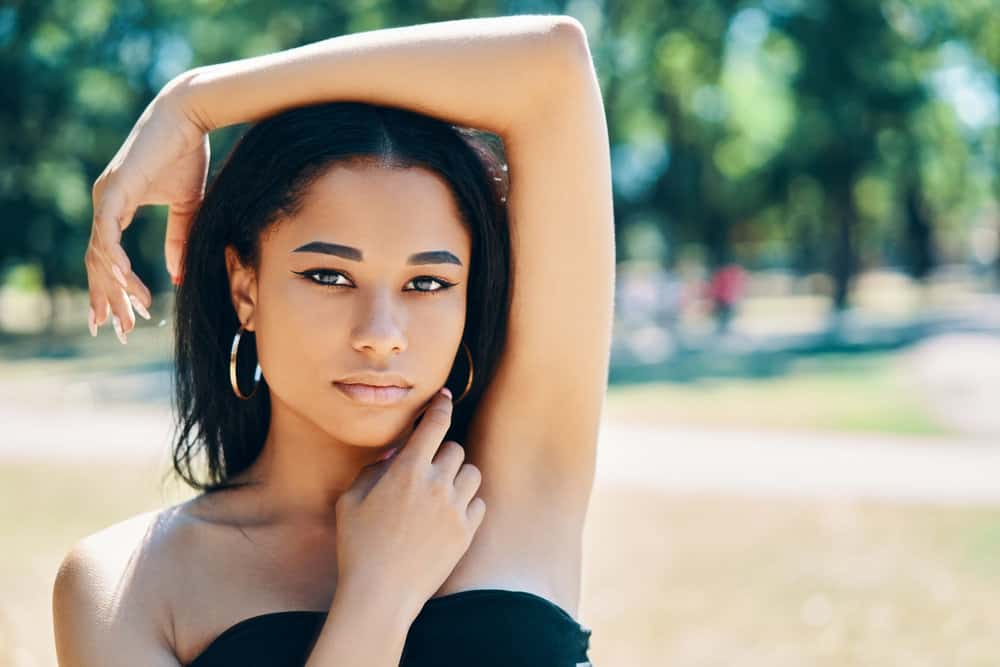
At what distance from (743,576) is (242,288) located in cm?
505

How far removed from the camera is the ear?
5.87 feet

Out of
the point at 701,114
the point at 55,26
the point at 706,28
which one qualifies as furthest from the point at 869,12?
the point at 55,26

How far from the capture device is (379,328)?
1595 mm

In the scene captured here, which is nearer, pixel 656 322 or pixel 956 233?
pixel 656 322

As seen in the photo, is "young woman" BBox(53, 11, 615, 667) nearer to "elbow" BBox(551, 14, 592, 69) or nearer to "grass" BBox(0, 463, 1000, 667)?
"elbow" BBox(551, 14, 592, 69)

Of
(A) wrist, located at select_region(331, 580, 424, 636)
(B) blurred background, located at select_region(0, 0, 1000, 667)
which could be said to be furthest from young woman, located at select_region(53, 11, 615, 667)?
(B) blurred background, located at select_region(0, 0, 1000, 667)

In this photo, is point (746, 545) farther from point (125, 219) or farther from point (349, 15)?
point (349, 15)

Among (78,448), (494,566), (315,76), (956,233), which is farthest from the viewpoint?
(956,233)

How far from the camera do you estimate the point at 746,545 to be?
6895 millimetres

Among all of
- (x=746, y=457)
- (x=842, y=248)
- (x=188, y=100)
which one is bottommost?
(x=746, y=457)

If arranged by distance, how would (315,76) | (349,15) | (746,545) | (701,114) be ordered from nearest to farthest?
(315,76)
(746,545)
(349,15)
(701,114)

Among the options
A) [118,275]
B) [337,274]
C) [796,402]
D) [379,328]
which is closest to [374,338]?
[379,328]

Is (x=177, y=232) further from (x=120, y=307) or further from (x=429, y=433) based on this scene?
(x=429, y=433)

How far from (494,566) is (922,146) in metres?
27.4
